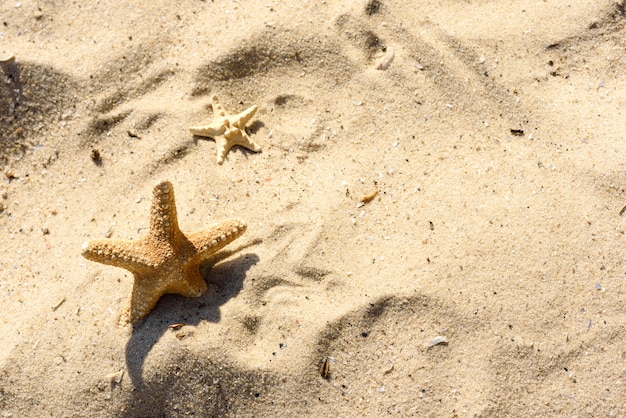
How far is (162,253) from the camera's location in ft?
11.1

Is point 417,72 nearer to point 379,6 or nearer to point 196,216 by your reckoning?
point 379,6

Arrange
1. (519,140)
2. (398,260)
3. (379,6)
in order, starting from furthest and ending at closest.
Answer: (379,6)
(519,140)
(398,260)

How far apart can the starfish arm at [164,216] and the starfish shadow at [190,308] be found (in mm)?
433

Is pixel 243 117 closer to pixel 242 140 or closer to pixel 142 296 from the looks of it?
pixel 242 140

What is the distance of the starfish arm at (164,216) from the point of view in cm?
329

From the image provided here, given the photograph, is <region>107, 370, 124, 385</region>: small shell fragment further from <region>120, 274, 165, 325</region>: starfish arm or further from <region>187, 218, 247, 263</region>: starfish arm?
<region>187, 218, 247, 263</region>: starfish arm

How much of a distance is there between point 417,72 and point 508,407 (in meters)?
2.42

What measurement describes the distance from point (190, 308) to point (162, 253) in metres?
0.45

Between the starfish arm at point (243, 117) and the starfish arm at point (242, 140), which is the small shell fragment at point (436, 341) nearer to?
the starfish arm at point (242, 140)

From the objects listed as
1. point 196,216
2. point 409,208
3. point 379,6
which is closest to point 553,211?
point 409,208

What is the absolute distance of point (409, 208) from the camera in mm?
3844

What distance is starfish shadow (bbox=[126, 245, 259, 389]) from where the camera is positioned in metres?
3.52

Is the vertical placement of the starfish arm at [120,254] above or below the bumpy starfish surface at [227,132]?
below

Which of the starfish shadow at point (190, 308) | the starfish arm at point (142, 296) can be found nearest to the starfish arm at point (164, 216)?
the starfish arm at point (142, 296)
